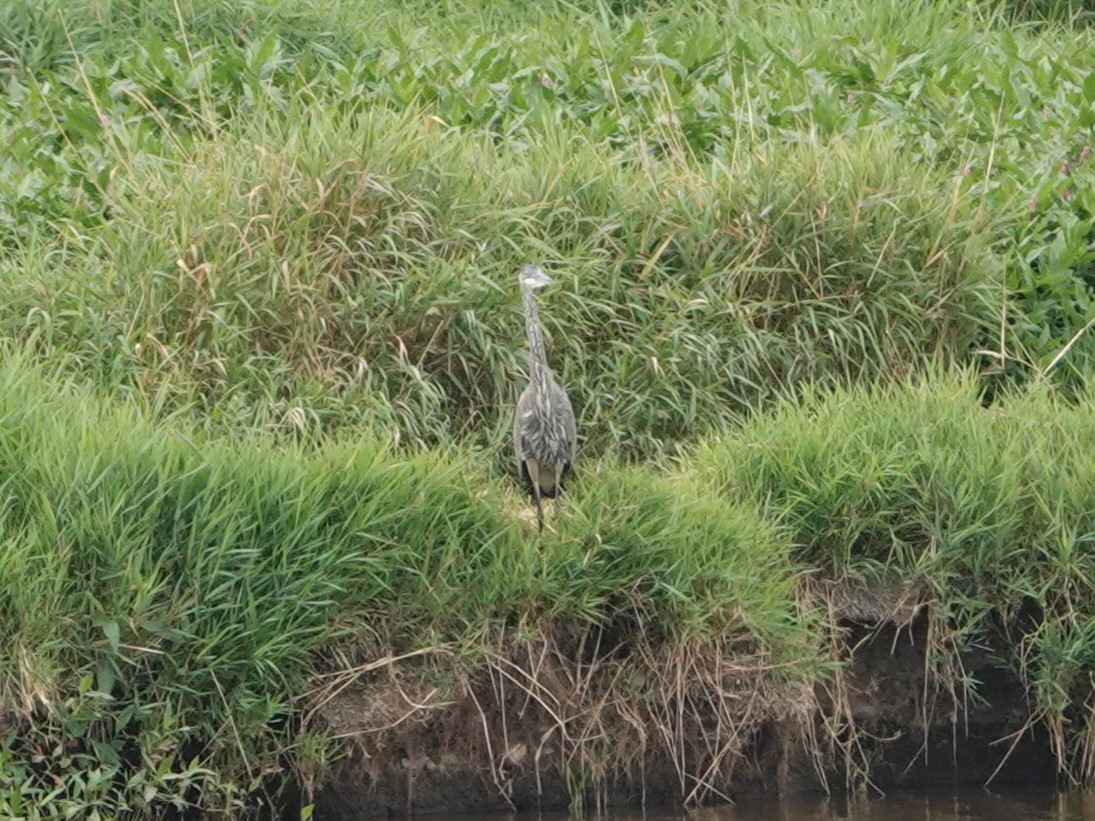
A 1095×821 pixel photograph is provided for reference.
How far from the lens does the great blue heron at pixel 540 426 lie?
18.4ft

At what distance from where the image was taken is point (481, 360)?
6391 mm

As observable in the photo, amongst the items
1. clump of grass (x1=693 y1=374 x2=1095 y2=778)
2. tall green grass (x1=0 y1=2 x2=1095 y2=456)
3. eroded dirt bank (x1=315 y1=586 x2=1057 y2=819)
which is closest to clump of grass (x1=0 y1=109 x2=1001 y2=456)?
tall green grass (x1=0 y1=2 x2=1095 y2=456)

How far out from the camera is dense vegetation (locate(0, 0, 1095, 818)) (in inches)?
198

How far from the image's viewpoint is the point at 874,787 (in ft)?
18.5

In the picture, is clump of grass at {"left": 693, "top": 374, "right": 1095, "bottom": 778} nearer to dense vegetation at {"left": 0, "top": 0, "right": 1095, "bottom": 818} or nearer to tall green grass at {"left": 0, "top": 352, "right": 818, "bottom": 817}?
dense vegetation at {"left": 0, "top": 0, "right": 1095, "bottom": 818}

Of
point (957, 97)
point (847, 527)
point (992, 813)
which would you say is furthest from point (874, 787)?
point (957, 97)

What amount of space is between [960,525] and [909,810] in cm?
92

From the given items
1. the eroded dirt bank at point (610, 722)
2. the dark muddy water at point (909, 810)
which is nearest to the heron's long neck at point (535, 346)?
the eroded dirt bank at point (610, 722)

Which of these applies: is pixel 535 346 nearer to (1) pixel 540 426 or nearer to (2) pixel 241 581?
(1) pixel 540 426

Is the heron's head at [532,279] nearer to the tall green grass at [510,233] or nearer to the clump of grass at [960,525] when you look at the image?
the tall green grass at [510,233]

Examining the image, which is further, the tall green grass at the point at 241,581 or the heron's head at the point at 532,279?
the heron's head at the point at 532,279

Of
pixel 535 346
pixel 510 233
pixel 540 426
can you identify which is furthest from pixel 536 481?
pixel 510 233

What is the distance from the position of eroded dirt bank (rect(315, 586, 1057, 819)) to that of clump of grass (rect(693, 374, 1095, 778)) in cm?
9

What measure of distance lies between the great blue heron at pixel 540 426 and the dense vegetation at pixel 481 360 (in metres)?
0.12
